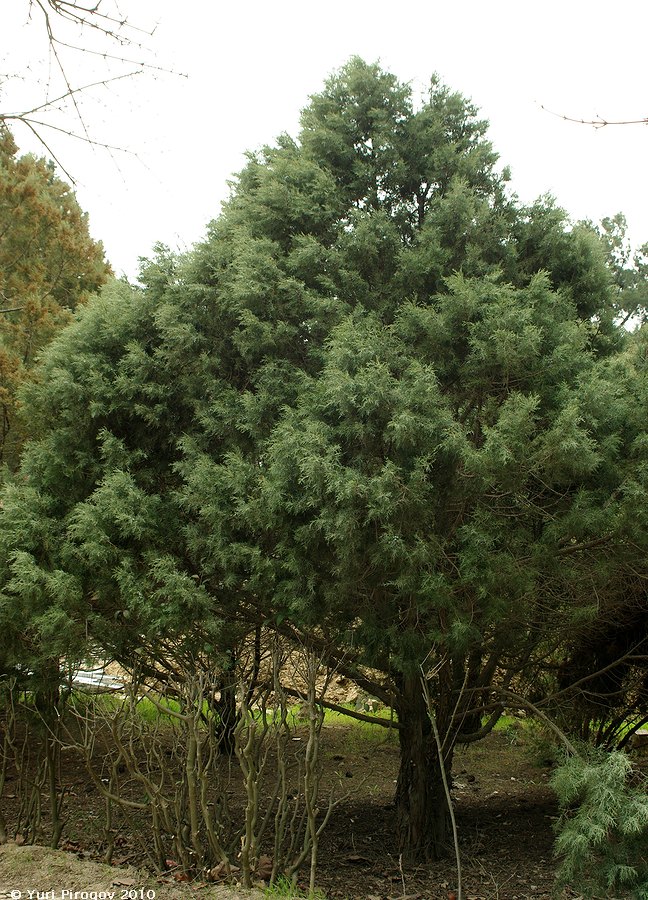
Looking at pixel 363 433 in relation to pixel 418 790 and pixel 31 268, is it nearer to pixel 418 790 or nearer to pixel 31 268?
pixel 418 790

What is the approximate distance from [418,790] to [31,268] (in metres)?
6.83

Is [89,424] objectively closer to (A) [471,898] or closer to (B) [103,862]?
(B) [103,862]

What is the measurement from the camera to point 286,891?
4168 millimetres

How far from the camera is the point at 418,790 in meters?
6.09

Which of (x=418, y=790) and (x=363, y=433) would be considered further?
(x=418, y=790)

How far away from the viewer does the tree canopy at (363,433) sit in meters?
4.89

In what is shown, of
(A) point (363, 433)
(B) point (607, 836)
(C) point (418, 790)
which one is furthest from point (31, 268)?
(B) point (607, 836)

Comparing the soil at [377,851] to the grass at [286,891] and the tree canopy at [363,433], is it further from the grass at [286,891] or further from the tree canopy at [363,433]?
the tree canopy at [363,433]

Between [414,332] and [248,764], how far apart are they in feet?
10.1

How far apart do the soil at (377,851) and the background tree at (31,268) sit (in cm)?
384

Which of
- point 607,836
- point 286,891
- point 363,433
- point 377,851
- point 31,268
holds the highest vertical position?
point 31,268

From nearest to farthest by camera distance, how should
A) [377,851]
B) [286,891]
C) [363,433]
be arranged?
[286,891], [363,433], [377,851]

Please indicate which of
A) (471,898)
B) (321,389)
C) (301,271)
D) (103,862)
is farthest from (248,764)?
(301,271)

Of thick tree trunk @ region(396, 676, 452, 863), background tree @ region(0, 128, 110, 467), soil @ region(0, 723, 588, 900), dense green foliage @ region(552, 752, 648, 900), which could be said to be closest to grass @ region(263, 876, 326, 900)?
soil @ region(0, 723, 588, 900)
